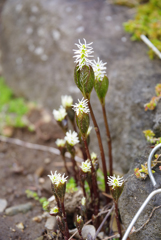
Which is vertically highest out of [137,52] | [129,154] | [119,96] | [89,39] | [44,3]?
[44,3]

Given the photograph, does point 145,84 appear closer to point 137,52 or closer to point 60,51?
point 137,52

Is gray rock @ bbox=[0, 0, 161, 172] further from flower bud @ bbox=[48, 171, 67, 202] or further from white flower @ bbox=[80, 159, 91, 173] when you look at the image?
flower bud @ bbox=[48, 171, 67, 202]

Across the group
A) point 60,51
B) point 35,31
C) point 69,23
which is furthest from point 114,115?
point 35,31

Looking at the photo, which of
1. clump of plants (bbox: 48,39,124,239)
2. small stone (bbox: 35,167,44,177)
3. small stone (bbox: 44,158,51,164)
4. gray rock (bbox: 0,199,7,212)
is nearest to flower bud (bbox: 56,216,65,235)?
clump of plants (bbox: 48,39,124,239)

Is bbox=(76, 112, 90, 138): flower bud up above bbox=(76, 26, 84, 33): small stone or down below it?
below

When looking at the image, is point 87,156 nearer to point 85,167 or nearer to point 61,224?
point 85,167

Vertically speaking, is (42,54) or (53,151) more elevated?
(42,54)
